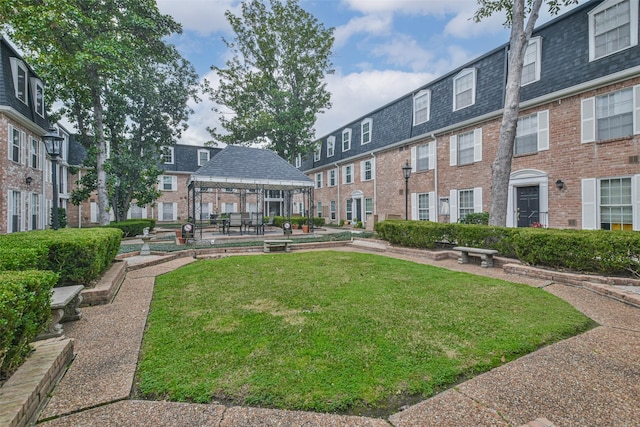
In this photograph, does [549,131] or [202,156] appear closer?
[549,131]

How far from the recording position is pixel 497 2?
10.6 meters

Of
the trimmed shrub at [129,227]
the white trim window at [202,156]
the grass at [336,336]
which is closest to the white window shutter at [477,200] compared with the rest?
the grass at [336,336]

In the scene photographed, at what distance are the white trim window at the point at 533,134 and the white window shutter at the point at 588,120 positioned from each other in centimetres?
104

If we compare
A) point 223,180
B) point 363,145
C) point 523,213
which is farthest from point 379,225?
point 363,145

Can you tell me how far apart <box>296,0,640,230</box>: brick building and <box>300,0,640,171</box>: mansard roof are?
0.03 m

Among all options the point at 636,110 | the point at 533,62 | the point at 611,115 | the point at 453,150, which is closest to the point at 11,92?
the point at 453,150

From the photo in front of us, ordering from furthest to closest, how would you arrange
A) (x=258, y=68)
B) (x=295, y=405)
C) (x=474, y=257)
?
(x=258, y=68), (x=474, y=257), (x=295, y=405)

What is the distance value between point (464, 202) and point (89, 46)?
54.8ft

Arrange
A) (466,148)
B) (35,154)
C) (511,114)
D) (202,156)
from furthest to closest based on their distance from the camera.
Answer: (202,156)
(35,154)
(466,148)
(511,114)

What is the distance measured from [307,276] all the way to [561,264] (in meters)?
5.32

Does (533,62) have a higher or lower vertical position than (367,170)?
higher

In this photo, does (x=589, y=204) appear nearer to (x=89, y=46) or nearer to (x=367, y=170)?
(x=367, y=170)

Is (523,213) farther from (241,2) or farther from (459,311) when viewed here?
(241,2)

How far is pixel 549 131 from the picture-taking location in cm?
1033
